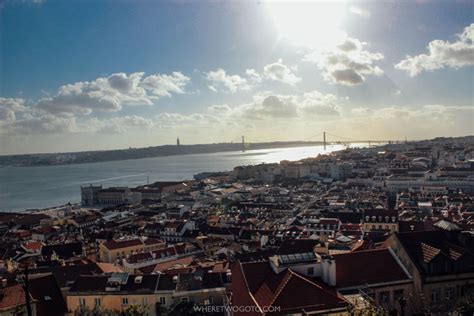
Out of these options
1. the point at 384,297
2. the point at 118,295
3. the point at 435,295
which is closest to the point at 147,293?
the point at 118,295

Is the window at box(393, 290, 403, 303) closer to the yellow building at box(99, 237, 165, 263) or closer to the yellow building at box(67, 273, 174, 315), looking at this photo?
the yellow building at box(67, 273, 174, 315)

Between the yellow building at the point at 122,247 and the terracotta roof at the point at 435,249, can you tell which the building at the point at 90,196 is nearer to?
the yellow building at the point at 122,247

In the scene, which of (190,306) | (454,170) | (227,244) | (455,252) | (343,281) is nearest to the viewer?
(343,281)

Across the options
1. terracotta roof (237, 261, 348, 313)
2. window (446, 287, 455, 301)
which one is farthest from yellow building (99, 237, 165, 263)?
window (446, 287, 455, 301)

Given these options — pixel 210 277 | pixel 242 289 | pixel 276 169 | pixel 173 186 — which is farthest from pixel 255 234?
pixel 276 169

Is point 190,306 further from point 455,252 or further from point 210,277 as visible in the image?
point 455,252
